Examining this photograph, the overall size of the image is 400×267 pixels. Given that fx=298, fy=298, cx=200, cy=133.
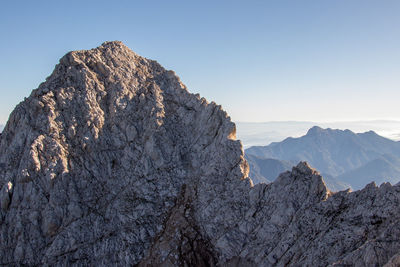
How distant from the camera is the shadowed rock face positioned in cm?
4419

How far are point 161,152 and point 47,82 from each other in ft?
92.6

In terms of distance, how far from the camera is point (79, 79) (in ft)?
203

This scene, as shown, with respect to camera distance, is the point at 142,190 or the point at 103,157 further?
the point at 103,157

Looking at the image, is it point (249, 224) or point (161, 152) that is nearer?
point (249, 224)

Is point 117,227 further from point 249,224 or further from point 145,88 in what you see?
point 145,88

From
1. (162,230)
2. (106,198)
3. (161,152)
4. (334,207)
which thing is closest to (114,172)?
(106,198)

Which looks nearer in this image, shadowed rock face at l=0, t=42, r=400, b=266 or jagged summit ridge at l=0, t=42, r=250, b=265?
shadowed rock face at l=0, t=42, r=400, b=266

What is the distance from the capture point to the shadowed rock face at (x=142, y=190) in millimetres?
44188

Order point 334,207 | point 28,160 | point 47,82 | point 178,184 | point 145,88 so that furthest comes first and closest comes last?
point 145,88, point 47,82, point 178,184, point 28,160, point 334,207

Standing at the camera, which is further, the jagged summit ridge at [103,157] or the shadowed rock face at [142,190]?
the jagged summit ridge at [103,157]

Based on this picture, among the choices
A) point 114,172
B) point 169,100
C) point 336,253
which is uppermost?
point 169,100

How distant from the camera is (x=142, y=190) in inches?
2248

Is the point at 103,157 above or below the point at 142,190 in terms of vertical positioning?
above

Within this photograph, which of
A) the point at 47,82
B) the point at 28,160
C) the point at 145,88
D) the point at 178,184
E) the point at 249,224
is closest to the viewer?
the point at 249,224
